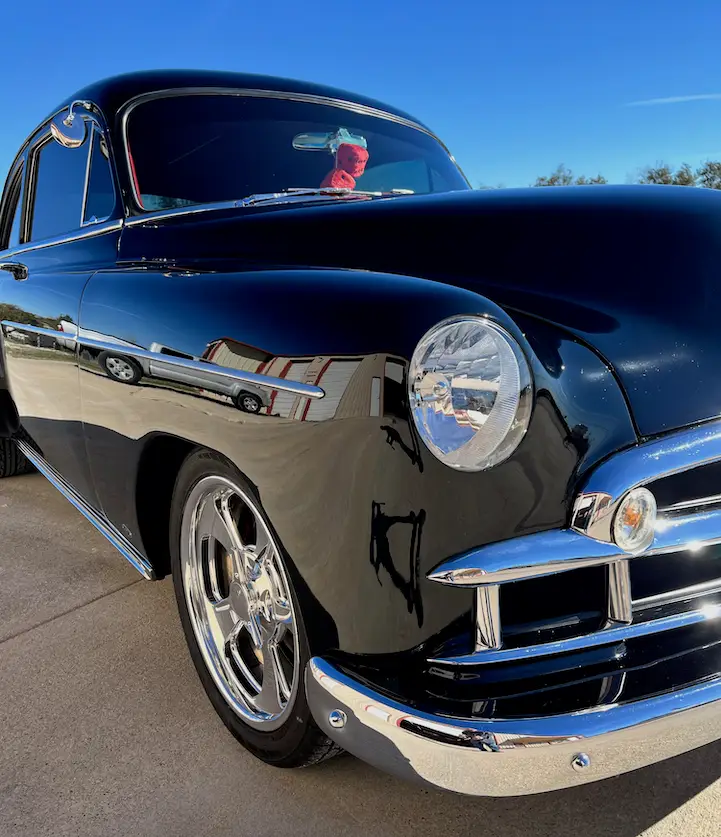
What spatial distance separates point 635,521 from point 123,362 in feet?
4.62

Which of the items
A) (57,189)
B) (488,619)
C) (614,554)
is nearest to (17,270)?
(57,189)

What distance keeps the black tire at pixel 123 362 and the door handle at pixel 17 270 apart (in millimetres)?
1163

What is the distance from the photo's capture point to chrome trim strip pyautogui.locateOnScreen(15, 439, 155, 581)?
7.36 feet

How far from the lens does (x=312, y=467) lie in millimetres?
1427

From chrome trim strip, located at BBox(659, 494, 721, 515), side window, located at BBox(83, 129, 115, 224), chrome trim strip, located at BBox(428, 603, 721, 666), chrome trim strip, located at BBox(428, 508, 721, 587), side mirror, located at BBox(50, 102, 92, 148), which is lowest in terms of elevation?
chrome trim strip, located at BBox(428, 603, 721, 666)

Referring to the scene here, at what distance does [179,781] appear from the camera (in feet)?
5.88

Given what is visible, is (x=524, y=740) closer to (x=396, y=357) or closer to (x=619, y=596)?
(x=619, y=596)

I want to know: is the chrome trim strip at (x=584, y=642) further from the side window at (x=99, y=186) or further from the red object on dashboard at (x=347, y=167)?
the side window at (x=99, y=186)

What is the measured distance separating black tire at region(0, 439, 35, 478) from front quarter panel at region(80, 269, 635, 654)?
10.7 feet

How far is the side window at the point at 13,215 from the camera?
153 inches

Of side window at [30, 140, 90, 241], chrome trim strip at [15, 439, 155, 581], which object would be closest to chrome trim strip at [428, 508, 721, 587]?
chrome trim strip at [15, 439, 155, 581]

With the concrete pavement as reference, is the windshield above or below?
above

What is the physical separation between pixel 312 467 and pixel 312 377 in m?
0.17

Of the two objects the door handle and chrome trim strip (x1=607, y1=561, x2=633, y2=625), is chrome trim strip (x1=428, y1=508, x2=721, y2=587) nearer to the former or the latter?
chrome trim strip (x1=607, y1=561, x2=633, y2=625)
